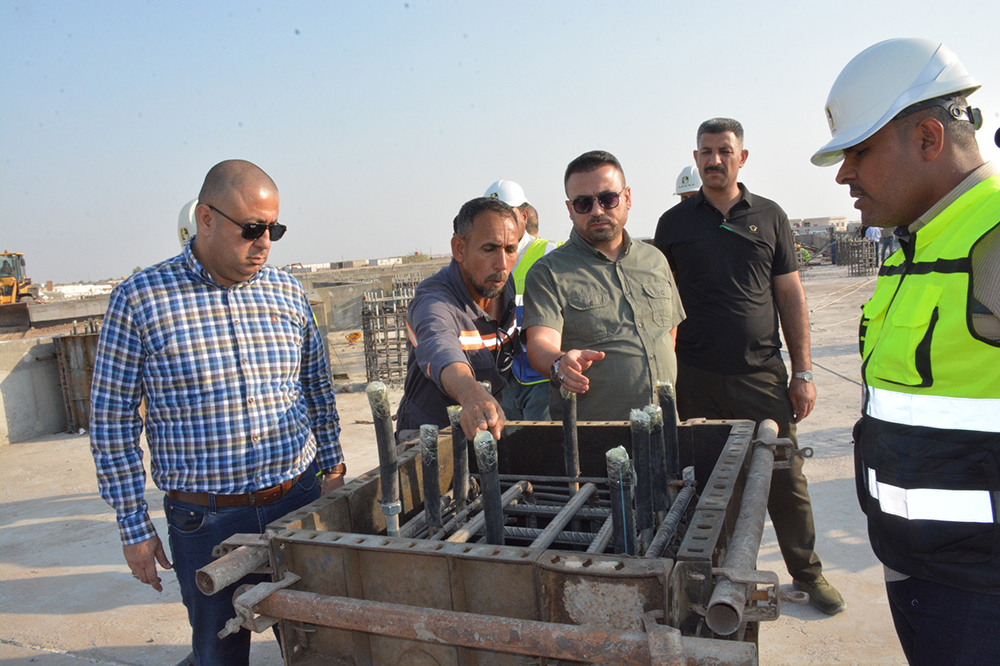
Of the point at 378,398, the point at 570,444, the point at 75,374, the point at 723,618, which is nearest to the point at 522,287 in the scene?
the point at 570,444

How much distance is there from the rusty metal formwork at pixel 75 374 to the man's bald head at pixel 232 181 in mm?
7595

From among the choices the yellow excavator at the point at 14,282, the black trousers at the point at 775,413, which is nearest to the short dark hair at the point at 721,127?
the black trousers at the point at 775,413

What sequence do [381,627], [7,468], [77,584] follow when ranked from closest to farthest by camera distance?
1. [381,627]
2. [77,584]
3. [7,468]

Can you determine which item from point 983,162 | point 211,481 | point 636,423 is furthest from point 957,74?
point 211,481

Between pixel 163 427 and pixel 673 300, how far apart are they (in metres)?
2.29

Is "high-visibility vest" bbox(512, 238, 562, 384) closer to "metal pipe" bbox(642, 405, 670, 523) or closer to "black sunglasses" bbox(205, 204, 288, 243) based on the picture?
"black sunglasses" bbox(205, 204, 288, 243)

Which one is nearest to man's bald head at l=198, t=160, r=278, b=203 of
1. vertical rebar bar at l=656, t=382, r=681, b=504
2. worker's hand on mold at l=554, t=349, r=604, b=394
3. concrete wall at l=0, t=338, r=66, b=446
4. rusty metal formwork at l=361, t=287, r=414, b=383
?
worker's hand on mold at l=554, t=349, r=604, b=394

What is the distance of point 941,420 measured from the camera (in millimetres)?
1556

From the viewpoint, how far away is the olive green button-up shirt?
3.00 m

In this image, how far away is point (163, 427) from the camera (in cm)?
234

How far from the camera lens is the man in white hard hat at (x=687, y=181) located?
726 centimetres

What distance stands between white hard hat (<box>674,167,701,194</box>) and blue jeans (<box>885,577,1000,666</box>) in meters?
6.04

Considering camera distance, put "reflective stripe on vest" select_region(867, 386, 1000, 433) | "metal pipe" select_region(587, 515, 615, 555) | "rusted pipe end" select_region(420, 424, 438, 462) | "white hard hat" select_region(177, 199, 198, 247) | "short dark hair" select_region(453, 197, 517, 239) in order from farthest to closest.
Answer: "white hard hat" select_region(177, 199, 198, 247), "short dark hair" select_region(453, 197, 517, 239), "rusted pipe end" select_region(420, 424, 438, 462), "metal pipe" select_region(587, 515, 615, 555), "reflective stripe on vest" select_region(867, 386, 1000, 433)

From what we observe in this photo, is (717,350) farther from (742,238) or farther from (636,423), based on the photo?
(636,423)
